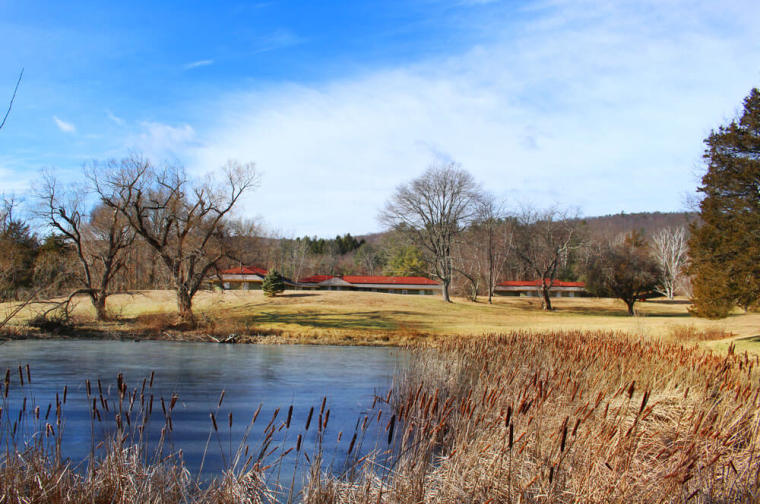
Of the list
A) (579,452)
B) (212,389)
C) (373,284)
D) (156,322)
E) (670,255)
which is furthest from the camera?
(670,255)

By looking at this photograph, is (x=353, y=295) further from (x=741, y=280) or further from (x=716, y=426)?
(x=716, y=426)

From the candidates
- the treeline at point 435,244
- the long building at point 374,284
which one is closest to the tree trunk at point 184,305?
the treeline at point 435,244

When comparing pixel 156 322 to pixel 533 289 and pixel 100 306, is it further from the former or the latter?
pixel 533 289

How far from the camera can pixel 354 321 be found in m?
42.2

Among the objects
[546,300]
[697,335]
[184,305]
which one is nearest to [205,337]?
[184,305]

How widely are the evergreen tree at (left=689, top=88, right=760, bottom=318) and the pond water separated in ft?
49.5

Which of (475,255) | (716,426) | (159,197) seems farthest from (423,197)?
(716,426)

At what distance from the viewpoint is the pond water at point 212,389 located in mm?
10875

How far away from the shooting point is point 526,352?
14.8 m

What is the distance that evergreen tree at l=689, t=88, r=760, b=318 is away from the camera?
2330 cm

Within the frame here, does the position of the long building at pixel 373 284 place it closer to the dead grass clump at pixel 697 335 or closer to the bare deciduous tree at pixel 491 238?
the bare deciduous tree at pixel 491 238

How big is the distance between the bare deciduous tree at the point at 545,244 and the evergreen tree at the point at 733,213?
130ft

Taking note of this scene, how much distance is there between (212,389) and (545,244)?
184ft

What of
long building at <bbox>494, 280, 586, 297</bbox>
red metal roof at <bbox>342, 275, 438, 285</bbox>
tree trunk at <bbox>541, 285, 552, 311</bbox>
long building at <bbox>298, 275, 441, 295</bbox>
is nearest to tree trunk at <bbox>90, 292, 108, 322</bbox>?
tree trunk at <bbox>541, 285, 552, 311</bbox>
